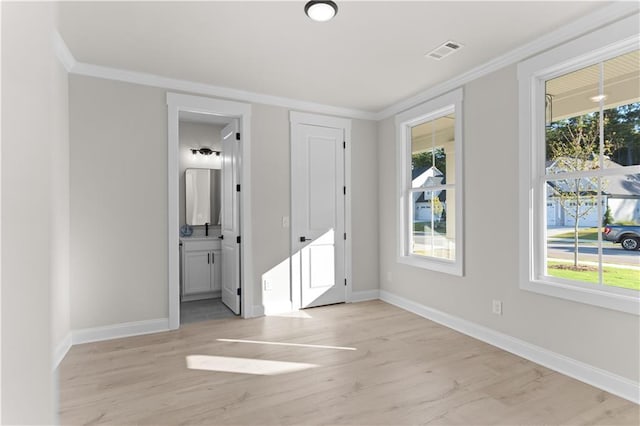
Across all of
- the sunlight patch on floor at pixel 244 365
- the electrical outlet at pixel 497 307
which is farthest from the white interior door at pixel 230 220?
the electrical outlet at pixel 497 307

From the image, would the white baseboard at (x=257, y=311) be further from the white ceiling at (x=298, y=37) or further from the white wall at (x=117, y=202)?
the white ceiling at (x=298, y=37)

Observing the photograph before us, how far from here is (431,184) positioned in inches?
173

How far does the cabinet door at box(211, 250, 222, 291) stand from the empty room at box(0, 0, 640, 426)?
376 mm

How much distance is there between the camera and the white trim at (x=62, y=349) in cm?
297

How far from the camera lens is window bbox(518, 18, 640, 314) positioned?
2.54 m

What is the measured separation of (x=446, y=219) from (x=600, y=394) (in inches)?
82.9

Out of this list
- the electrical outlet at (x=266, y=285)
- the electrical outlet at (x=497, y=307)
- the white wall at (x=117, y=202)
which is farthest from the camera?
the electrical outlet at (x=266, y=285)

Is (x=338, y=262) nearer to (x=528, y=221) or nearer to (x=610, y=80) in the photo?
(x=528, y=221)

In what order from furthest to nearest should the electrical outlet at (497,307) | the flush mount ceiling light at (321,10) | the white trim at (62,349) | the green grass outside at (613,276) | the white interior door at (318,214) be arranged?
the white interior door at (318,214) → the electrical outlet at (497,307) → the white trim at (62,349) → the green grass outside at (613,276) → the flush mount ceiling light at (321,10)

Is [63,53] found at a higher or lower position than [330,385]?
higher

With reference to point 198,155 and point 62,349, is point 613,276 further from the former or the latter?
point 198,155

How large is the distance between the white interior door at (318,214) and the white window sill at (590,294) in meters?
2.39

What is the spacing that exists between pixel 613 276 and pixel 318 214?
309cm

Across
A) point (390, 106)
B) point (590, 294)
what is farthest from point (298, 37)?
point (590, 294)
